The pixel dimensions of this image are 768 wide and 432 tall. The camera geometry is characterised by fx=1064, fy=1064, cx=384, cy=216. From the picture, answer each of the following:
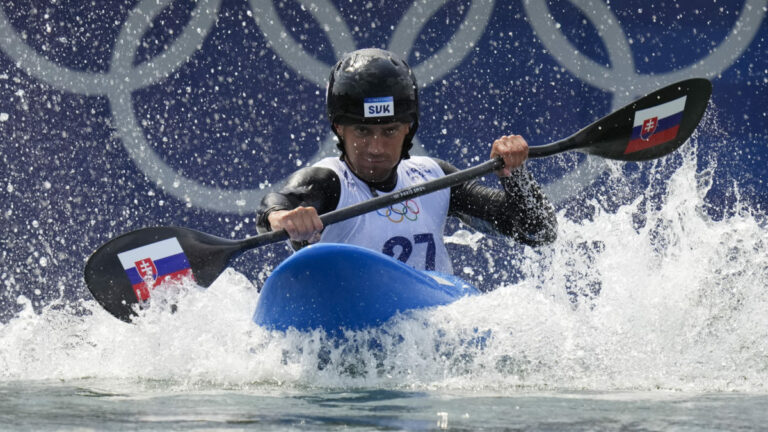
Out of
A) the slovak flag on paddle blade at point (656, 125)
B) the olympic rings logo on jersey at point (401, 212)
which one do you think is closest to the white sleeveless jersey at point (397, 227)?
the olympic rings logo on jersey at point (401, 212)

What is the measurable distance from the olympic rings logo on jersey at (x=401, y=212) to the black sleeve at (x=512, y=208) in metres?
0.24

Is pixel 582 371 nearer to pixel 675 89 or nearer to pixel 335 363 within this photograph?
pixel 335 363

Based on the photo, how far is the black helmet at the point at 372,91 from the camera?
3.64 metres

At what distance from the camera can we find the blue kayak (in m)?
3.11

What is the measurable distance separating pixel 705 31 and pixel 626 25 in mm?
434

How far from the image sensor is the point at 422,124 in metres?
5.79

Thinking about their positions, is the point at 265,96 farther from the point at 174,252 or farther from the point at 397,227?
the point at 174,252

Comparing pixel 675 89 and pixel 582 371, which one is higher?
pixel 675 89

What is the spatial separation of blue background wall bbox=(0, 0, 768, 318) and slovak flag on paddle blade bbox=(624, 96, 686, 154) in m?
1.71

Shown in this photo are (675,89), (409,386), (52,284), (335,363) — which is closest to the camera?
(409,386)

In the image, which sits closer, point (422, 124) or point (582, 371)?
point (582, 371)

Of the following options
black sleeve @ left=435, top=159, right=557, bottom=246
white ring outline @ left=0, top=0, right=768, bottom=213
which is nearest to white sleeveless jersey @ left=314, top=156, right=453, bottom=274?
black sleeve @ left=435, top=159, right=557, bottom=246

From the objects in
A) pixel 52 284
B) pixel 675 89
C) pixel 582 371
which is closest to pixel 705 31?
pixel 675 89

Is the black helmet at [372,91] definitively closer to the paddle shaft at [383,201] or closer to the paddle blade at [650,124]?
the paddle shaft at [383,201]
